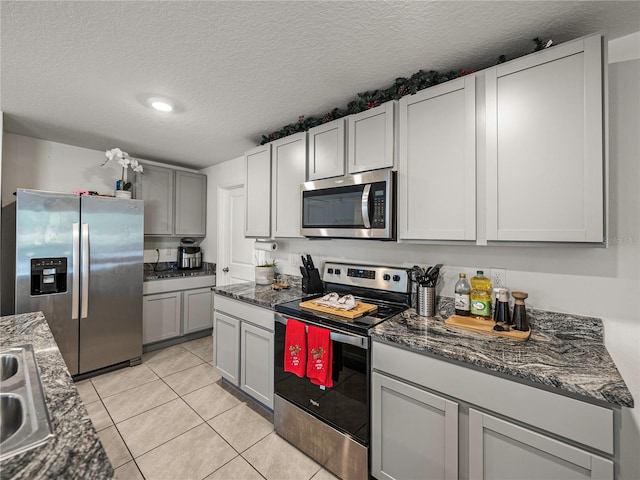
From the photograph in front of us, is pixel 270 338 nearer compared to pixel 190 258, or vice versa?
pixel 270 338

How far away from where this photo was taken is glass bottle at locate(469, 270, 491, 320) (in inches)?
63.6

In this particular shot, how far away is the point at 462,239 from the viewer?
1.54 m

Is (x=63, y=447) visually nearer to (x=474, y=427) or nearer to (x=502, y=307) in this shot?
(x=474, y=427)

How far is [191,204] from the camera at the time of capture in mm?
3910

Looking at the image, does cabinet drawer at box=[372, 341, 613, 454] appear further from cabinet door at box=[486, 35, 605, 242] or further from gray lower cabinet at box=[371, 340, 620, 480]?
cabinet door at box=[486, 35, 605, 242]

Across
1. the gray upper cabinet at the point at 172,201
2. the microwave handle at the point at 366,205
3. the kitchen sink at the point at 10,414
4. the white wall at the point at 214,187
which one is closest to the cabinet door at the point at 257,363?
the microwave handle at the point at 366,205

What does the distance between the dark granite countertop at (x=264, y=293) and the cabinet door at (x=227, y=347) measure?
218 mm

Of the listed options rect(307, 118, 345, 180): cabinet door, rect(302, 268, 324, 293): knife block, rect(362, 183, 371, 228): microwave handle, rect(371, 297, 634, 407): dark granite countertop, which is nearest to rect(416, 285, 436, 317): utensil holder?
rect(371, 297, 634, 407): dark granite countertop

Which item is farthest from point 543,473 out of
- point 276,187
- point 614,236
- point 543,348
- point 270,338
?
point 276,187

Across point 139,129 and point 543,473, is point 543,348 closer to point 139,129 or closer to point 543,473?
point 543,473

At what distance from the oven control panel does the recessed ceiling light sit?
1796mm

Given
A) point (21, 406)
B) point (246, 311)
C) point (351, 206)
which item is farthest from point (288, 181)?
point (21, 406)

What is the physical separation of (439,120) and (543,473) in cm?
168

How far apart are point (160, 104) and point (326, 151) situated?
4.41ft
